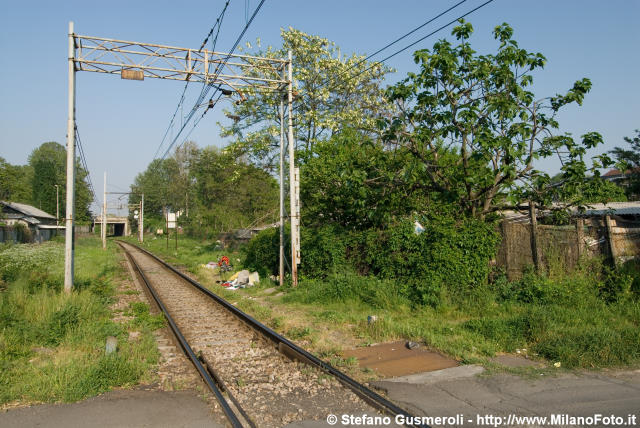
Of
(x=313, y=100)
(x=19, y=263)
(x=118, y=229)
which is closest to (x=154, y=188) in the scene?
(x=118, y=229)

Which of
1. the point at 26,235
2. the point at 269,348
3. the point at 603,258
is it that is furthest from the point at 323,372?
the point at 26,235

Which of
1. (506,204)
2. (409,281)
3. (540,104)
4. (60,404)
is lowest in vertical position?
(60,404)

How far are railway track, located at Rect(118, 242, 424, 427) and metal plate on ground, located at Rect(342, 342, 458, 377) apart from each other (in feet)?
2.85

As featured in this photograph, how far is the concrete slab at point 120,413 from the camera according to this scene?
514 centimetres

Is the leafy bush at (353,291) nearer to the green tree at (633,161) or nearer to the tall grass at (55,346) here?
the tall grass at (55,346)

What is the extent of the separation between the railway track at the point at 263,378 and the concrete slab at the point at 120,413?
0.35 meters

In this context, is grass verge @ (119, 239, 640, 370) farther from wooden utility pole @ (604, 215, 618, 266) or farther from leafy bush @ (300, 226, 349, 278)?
leafy bush @ (300, 226, 349, 278)

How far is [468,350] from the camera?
7605 mm

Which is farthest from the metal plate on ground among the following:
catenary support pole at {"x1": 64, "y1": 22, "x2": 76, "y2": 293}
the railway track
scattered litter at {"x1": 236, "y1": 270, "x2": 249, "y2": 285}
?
scattered litter at {"x1": 236, "y1": 270, "x2": 249, "y2": 285}

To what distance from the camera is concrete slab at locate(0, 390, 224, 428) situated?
5.14 meters

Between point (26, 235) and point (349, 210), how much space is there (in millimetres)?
43456

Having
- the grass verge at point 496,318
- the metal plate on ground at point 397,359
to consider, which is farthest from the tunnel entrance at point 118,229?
the metal plate on ground at point 397,359

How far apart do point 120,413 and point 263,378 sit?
6.41ft

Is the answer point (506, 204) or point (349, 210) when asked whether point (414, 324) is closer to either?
point (506, 204)
